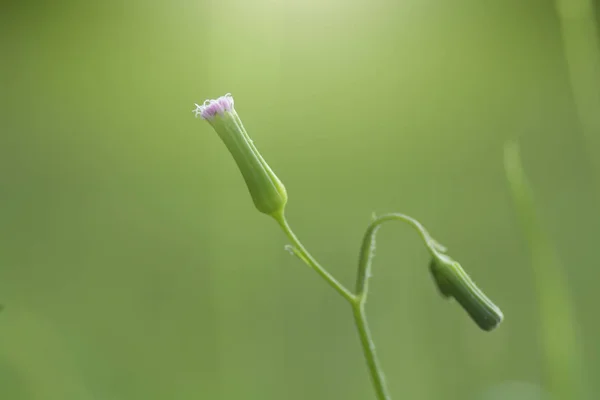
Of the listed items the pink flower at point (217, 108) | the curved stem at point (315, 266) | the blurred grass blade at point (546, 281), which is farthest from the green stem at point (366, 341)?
the blurred grass blade at point (546, 281)

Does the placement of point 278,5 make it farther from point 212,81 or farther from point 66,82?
point 66,82

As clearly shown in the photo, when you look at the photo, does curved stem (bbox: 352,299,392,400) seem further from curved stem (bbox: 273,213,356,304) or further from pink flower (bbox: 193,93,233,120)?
pink flower (bbox: 193,93,233,120)

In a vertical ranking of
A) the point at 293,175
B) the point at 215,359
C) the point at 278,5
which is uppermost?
the point at 278,5

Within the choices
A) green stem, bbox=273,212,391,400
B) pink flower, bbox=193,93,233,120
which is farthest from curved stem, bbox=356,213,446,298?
pink flower, bbox=193,93,233,120

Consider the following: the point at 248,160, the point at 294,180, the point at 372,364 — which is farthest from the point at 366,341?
the point at 294,180

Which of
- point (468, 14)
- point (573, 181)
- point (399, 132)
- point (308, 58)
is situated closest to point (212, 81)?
point (308, 58)
